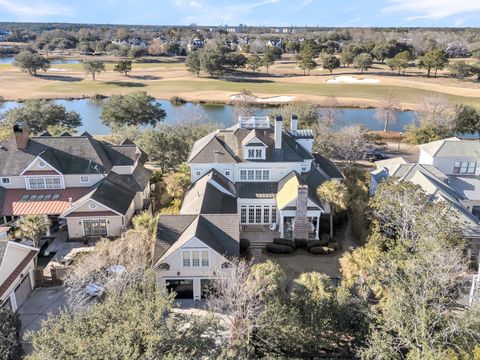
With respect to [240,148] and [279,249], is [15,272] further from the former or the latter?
[240,148]

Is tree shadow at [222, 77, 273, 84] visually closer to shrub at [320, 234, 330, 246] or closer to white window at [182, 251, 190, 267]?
shrub at [320, 234, 330, 246]

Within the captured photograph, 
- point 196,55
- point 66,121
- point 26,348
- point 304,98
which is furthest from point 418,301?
point 196,55

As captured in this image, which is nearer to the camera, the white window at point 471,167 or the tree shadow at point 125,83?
the white window at point 471,167

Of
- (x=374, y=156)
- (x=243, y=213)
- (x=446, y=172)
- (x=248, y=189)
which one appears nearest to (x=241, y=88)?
(x=374, y=156)

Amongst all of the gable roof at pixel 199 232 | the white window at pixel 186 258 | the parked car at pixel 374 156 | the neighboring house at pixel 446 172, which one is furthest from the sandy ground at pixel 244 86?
the white window at pixel 186 258

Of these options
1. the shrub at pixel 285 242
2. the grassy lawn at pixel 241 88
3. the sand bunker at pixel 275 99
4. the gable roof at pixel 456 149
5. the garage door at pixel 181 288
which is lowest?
the garage door at pixel 181 288

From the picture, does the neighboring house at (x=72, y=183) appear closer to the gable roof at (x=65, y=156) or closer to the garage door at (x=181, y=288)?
the gable roof at (x=65, y=156)

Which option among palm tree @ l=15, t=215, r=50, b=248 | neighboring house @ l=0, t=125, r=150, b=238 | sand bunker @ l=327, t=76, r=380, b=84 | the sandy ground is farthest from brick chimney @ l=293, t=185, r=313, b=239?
sand bunker @ l=327, t=76, r=380, b=84

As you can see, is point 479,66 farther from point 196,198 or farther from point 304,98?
point 196,198
